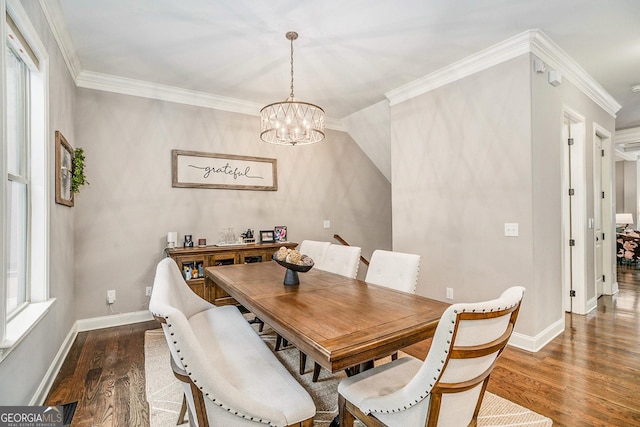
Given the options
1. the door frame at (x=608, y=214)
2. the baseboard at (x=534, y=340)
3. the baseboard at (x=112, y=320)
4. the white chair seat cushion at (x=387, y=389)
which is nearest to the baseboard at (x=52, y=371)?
the baseboard at (x=112, y=320)

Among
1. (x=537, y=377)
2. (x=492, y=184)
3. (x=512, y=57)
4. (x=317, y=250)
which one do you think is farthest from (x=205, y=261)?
(x=512, y=57)

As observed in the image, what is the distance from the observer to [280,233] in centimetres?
428

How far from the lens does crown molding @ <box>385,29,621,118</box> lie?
8.67 ft

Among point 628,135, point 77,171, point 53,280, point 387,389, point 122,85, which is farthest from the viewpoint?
point 628,135

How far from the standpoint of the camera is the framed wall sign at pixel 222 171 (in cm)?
372

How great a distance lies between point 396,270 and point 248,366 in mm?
1192

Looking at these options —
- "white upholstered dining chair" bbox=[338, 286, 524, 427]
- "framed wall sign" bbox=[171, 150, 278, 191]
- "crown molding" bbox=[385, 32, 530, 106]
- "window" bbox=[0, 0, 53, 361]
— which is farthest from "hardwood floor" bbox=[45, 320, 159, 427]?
"crown molding" bbox=[385, 32, 530, 106]

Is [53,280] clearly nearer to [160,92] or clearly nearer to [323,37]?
[160,92]

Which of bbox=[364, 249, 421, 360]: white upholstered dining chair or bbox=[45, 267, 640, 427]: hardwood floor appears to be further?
bbox=[364, 249, 421, 360]: white upholstered dining chair

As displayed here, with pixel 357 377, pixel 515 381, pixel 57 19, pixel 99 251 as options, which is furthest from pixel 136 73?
pixel 515 381

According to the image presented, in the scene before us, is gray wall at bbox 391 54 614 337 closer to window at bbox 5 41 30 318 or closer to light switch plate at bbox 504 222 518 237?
light switch plate at bbox 504 222 518 237

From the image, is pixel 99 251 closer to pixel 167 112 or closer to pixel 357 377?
pixel 167 112

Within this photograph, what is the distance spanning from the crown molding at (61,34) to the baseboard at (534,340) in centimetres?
447

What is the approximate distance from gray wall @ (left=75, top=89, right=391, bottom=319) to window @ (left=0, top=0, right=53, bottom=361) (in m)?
1.18
